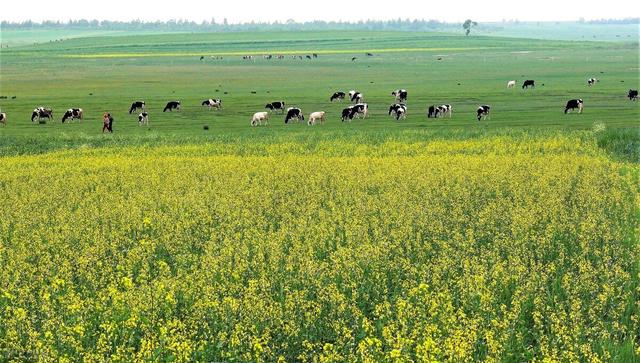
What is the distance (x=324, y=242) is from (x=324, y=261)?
2308 mm

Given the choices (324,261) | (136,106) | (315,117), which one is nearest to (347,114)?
(315,117)

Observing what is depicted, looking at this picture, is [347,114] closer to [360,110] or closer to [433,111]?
[360,110]

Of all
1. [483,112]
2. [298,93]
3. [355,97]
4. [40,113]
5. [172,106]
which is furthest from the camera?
[298,93]

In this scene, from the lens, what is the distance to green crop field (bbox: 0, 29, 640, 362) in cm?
1291

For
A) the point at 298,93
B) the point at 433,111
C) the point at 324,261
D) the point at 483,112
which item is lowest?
the point at 298,93

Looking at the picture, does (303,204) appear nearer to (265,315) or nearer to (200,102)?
(265,315)

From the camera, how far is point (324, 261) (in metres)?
16.9

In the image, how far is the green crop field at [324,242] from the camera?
12.9m

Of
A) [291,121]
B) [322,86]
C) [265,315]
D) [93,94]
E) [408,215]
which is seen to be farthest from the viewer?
[322,86]

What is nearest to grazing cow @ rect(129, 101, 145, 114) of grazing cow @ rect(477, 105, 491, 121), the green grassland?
the green grassland

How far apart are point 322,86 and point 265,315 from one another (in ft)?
253

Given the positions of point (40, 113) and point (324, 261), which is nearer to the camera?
point (324, 261)

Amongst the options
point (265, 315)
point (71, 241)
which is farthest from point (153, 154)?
point (265, 315)

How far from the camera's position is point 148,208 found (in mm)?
24000
